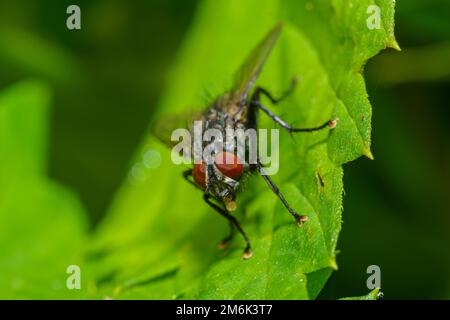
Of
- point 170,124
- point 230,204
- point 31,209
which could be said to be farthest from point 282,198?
point 31,209

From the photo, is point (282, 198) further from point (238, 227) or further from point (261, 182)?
point (261, 182)

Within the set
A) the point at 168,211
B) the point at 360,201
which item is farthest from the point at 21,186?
the point at 360,201

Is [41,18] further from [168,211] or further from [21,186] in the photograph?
[168,211]

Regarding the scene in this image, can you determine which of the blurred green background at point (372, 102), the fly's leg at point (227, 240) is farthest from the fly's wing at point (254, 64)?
the blurred green background at point (372, 102)

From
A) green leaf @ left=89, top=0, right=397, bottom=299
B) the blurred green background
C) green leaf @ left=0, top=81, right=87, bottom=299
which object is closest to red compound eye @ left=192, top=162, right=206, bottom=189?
green leaf @ left=89, top=0, right=397, bottom=299

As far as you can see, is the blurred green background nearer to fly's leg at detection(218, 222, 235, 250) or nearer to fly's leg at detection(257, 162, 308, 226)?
fly's leg at detection(218, 222, 235, 250)

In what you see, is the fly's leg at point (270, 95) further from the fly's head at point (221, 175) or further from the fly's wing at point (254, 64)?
the fly's head at point (221, 175)
